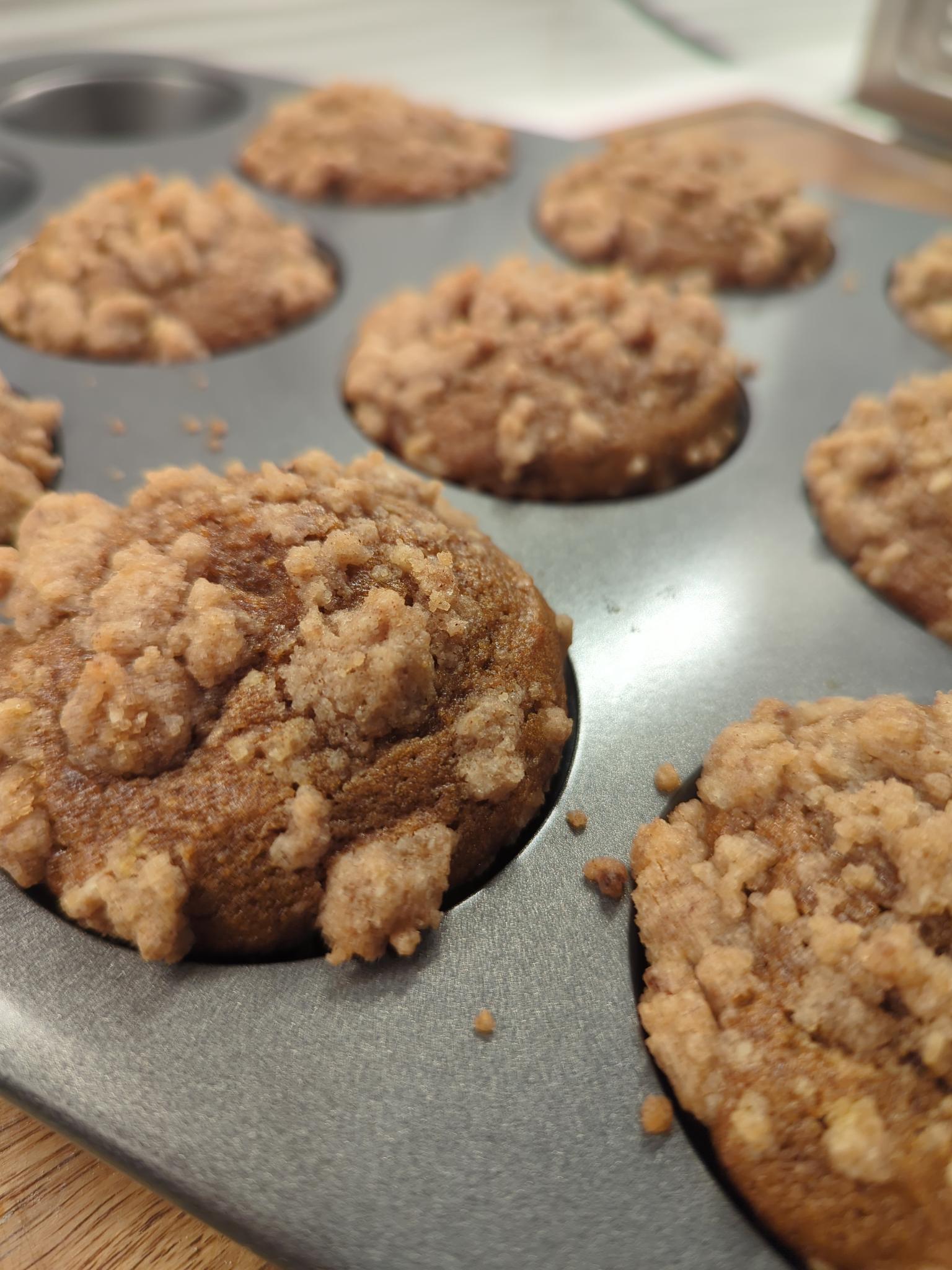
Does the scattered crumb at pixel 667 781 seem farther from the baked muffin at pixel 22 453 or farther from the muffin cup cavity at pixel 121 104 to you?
the muffin cup cavity at pixel 121 104

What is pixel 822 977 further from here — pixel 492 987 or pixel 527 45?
pixel 527 45

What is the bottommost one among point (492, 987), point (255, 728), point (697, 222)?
point (492, 987)

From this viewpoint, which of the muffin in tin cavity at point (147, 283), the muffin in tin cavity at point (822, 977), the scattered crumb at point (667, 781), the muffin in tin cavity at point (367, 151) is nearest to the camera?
the muffin in tin cavity at point (822, 977)

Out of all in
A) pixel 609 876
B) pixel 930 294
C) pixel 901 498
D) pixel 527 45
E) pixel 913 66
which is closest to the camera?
pixel 609 876

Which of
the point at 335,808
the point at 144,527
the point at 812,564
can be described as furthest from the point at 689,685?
the point at 144,527

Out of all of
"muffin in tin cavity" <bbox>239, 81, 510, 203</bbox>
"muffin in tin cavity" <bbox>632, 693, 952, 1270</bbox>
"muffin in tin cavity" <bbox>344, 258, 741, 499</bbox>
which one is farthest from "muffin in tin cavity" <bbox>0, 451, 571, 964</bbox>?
"muffin in tin cavity" <bbox>239, 81, 510, 203</bbox>

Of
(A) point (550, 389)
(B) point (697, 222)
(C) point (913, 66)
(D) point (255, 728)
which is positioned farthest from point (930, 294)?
(D) point (255, 728)

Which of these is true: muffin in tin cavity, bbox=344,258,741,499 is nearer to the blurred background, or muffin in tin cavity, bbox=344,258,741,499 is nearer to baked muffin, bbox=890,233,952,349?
baked muffin, bbox=890,233,952,349

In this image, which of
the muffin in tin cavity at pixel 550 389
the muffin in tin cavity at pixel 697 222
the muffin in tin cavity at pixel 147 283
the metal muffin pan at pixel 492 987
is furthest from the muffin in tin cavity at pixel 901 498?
the muffin in tin cavity at pixel 147 283
